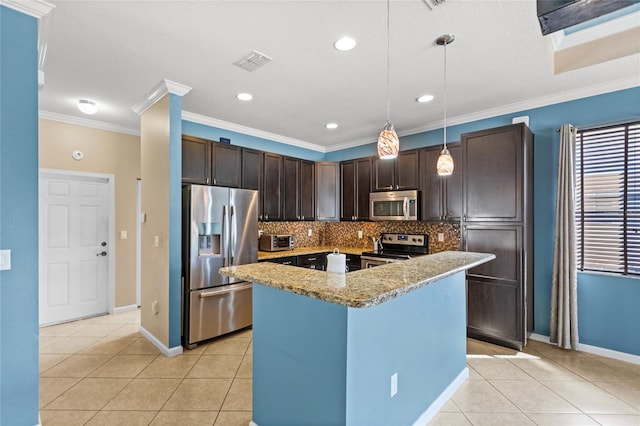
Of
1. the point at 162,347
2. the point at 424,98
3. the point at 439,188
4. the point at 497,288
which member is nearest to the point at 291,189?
the point at 439,188

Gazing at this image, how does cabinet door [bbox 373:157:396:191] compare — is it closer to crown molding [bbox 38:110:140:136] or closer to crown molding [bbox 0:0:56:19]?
crown molding [bbox 38:110:140:136]

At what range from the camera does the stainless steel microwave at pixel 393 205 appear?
168 inches

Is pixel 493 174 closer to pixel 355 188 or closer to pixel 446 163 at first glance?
pixel 446 163

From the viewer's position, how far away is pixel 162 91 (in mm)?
3191

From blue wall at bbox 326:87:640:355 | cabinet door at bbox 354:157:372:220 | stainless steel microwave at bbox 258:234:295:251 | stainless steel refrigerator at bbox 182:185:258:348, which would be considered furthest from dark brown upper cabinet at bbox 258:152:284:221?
blue wall at bbox 326:87:640:355

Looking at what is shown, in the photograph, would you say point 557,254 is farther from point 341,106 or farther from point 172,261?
point 172,261

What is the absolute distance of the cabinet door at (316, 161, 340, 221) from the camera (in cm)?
522

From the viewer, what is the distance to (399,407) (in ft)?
6.21

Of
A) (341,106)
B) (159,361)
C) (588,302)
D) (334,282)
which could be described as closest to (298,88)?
(341,106)

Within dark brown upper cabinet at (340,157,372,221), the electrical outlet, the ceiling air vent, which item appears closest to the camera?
the electrical outlet

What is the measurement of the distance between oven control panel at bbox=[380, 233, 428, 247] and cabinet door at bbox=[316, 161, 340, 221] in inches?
35.7

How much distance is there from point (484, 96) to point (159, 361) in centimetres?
442

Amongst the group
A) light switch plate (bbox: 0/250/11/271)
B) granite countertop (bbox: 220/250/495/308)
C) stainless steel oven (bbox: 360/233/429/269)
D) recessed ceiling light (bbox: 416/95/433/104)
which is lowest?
stainless steel oven (bbox: 360/233/429/269)

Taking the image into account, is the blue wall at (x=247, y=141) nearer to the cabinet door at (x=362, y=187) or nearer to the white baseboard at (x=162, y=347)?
the cabinet door at (x=362, y=187)
